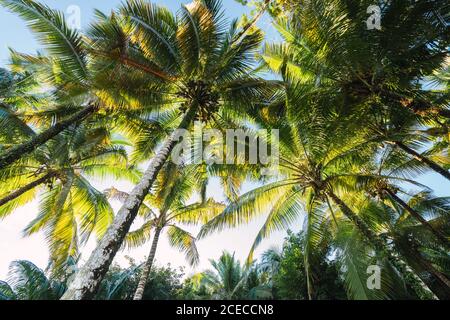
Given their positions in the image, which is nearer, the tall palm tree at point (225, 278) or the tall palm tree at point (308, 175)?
the tall palm tree at point (308, 175)

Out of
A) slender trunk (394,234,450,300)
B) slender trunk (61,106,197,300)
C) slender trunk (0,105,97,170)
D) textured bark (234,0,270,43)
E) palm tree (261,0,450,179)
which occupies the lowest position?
slender trunk (61,106,197,300)

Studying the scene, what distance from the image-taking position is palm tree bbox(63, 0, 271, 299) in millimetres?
6645

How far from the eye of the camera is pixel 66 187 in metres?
8.73

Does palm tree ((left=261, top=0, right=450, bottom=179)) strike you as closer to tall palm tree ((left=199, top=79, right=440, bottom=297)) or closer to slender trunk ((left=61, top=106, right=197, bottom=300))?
tall palm tree ((left=199, top=79, right=440, bottom=297))

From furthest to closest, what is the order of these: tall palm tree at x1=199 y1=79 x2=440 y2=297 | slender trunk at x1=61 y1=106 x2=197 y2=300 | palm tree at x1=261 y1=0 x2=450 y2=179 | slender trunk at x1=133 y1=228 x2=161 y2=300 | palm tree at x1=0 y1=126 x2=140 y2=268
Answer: slender trunk at x1=133 y1=228 x2=161 y2=300, palm tree at x1=0 y1=126 x2=140 y2=268, tall palm tree at x1=199 y1=79 x2=440 y2=297, palm tree at x1=261 y1=0 x2=450 y2=179, slender trunk at x1=61 y1=106 x2=197 y2=300

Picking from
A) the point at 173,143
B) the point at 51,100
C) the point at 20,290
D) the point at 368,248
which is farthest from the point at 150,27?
the point at 20,290

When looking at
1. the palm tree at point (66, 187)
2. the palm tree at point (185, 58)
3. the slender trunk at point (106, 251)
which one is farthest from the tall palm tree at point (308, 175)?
the palm tree at point (66, 187)

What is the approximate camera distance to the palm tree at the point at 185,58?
6645mm

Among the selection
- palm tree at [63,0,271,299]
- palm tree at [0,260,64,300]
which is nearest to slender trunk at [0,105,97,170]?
palm tree at [63,0,271,299]

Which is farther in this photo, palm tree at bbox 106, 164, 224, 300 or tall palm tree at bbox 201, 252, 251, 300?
tall palm tree at bbox 201, 252, 251, 300

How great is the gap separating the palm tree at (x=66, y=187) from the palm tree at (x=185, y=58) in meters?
2.84

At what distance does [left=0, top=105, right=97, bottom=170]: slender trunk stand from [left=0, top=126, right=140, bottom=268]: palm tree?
33.1 inches

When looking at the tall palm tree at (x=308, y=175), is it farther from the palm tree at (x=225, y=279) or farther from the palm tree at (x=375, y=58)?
the palm tree at (x=225, y=279)

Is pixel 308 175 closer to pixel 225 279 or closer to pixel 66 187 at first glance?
pixel 66 187
